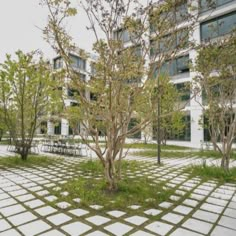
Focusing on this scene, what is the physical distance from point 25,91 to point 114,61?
6.31 metres

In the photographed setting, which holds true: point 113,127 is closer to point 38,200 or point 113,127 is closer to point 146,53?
point 146,53

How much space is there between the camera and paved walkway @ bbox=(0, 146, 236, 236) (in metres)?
3.04

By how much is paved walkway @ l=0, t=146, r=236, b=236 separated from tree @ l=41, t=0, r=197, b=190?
1312mm

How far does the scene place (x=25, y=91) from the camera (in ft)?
30.5

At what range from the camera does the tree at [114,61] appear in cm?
436

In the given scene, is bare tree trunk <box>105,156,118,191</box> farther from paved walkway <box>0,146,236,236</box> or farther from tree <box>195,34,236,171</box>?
tree <box>195,34,236,171</box>

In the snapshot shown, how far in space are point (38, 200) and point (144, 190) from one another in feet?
7.57

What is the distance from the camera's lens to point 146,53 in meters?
4.63

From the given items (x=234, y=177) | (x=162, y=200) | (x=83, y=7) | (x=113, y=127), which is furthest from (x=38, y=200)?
(x=234, y=177)

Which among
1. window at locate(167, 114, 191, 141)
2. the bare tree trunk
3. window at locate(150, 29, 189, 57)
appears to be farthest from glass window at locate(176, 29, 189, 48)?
window at locate(167, 114, 191, 141)

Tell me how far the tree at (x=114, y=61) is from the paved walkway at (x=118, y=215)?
1.31m

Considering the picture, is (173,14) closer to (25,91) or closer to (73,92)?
(73,92)

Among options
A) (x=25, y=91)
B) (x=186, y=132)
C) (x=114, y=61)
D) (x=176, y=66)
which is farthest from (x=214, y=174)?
(x=186, y=132)

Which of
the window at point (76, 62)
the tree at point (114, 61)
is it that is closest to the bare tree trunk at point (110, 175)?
the tree at point (114, 61)
